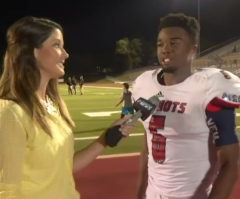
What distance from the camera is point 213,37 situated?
159 ft

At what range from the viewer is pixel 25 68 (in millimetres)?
1801

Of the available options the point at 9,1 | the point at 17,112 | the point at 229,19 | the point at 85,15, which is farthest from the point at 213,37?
the point at 17,112

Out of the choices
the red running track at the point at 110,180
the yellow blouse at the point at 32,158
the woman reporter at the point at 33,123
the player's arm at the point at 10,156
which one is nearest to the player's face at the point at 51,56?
the woman reporter at the point at 33,123

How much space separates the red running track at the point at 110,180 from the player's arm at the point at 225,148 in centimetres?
286

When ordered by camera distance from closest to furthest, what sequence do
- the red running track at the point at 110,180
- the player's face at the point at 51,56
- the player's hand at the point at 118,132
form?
1. the player's face at the point at 51,56
2. the player's hand at the point at 118,132
3. the red running track at the point at 110,180

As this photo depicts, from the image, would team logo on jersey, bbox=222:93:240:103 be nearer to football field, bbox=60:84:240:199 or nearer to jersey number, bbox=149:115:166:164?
jersey number, bbox=149:115:166:164

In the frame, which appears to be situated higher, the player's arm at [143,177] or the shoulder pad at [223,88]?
the shoulder pad at [223,88]

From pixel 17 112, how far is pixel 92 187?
133 inches

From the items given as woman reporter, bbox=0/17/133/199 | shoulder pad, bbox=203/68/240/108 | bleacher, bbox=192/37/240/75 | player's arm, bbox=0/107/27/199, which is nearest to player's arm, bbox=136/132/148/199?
woman reporter, bbox=0/17/133/199

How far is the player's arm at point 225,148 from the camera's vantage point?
5.88ft

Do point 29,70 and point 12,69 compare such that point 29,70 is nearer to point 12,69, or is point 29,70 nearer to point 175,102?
point 12,69

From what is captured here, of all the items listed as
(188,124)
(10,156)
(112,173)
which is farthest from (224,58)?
(10,156)

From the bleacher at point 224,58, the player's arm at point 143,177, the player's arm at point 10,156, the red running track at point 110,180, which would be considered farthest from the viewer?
the bleacher at point 224,58

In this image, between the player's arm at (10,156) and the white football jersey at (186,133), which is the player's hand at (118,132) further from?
the player's arm at (10,156)
